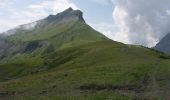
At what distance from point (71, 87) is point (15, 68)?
85.5 meters

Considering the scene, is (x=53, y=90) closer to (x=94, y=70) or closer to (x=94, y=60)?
(x=94, y=70)

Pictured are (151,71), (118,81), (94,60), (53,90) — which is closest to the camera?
(53,90)

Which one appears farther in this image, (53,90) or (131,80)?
(131,80)

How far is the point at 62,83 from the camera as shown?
224ft

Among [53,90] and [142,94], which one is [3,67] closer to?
[53,90]

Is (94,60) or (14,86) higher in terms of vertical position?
(94,60)

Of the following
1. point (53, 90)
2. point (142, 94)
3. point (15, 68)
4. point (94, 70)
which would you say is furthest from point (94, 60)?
point (142, 94)

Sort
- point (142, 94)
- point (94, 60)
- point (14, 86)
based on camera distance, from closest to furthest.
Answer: point (142, 94), point (14, 86), point (94, 60)

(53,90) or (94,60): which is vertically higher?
(94,60)

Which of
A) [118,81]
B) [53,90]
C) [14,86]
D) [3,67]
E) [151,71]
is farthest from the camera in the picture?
[3,67]

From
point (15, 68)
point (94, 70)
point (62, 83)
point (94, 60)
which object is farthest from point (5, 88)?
point (15, 68)

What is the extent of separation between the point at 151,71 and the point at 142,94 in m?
26.9

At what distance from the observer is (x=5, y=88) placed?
70.3 m

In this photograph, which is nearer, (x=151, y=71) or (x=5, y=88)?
(x=5, y=88)
